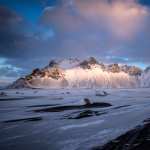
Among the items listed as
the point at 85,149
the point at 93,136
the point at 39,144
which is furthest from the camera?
the point at 93,136

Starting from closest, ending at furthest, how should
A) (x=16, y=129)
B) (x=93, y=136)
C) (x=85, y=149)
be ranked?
(x=85, y=149) < (x=93, y=136) < (x=16, y=129)

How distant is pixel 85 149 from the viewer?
41.1ft

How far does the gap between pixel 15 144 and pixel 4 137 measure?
218cm

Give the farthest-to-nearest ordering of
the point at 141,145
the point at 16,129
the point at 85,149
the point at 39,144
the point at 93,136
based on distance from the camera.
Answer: the point at 16,129, the point at 93,136, the point at 39,144, the point at 85,149, the point at 141,145

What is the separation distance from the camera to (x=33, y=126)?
20.1 meters

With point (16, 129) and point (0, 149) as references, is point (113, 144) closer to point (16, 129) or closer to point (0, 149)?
point (0, 149)

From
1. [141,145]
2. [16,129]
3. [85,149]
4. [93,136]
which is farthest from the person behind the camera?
[16,129]

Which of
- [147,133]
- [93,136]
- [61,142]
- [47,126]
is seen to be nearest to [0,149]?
[61,142]

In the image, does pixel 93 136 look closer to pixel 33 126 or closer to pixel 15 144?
pixel 15 144

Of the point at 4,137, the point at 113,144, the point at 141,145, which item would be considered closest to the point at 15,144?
the point at 4,137

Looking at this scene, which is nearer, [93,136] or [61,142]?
[61,142]

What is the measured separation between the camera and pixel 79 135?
16.1 m

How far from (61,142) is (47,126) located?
574 centimetres

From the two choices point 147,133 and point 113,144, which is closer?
point 113,144
